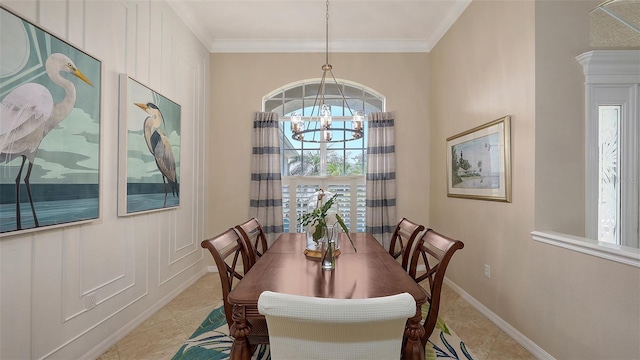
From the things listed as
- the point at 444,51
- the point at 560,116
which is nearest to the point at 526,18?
the point at 560,116

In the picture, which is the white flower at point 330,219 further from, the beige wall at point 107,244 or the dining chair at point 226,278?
the beige wall at point 107,244

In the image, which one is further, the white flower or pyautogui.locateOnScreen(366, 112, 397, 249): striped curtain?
pyautogui.locateOnScreen(366, 112, 397, 249): striped curtain

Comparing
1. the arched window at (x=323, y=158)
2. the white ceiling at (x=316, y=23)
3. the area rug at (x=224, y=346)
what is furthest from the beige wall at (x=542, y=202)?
the arched window at (x=323, y=158)

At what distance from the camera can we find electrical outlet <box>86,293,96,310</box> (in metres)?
1.93

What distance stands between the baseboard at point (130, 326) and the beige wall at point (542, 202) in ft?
9.90

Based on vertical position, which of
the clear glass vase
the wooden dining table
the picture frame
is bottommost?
the wooden dining table

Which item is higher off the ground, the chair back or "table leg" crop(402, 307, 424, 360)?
the chair back

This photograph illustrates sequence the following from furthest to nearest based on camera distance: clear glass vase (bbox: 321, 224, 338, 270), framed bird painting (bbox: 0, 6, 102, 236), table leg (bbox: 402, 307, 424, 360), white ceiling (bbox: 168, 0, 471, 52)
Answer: white ceiling (bbox: 168, 0, 471, 52), clear glass vase (bbox: 321, 224, 338, 270), framed bird painting (bbox: 0, 6, 102, 236), table leg (bbox: 402, 307, 424, 360)

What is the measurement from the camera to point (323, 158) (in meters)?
4.09

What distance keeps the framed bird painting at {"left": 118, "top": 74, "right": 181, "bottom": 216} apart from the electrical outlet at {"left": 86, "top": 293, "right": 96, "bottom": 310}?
57 centimetres

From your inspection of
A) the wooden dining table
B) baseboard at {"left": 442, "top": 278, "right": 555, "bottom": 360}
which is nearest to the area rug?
baseboard at {"left": 442, "top": 278, "right": 555, "bottom": 360}

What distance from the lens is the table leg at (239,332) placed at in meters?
1.22

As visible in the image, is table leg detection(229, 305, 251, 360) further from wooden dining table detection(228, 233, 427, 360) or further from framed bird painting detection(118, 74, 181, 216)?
framed bird painting detection(118, 74, 181, 216)

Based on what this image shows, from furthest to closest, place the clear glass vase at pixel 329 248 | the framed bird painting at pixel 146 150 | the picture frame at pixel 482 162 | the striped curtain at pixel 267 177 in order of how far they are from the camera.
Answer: the striped curtain at pixel 267 177, the picture frame at pixel 482 162, the framed bird painting at pixel 146 150, the clear glass vase at pixel 329 248
